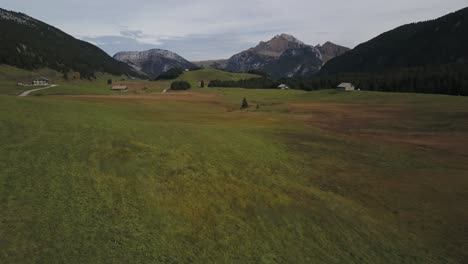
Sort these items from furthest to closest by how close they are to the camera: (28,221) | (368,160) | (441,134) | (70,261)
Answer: (441,134) → (368,160) → (28,221) → (70,261)

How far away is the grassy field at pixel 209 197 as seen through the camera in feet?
55.0

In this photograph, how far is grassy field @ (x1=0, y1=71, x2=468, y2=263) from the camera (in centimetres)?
1677

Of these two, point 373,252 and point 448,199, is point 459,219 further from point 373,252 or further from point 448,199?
point 373,252

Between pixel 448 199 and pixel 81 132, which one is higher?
pixel 81 132

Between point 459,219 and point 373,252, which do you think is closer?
point 373,252

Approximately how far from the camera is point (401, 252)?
1820cm

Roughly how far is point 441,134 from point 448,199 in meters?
29.5

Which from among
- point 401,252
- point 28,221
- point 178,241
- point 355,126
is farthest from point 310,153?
point 355,126

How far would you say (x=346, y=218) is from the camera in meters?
21.3

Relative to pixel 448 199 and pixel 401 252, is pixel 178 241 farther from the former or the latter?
pixel 448 199

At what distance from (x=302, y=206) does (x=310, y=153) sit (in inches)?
496

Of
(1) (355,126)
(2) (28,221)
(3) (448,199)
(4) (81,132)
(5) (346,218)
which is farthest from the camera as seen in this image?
(1) (355,126)

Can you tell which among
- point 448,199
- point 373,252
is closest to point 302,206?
point 373,252

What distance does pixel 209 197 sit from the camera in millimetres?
21875
